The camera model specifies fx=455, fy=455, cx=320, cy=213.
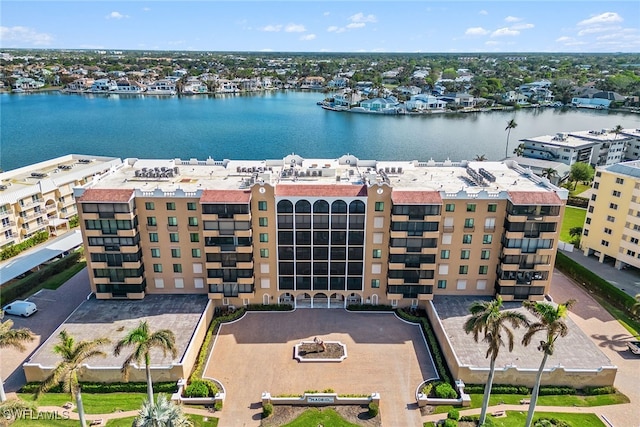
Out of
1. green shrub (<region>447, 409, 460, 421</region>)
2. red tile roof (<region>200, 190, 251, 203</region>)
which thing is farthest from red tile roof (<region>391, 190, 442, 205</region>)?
green shrub (<region>447, 409, 460, 421</region>)

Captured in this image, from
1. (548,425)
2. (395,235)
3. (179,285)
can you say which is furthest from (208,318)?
(548,425)

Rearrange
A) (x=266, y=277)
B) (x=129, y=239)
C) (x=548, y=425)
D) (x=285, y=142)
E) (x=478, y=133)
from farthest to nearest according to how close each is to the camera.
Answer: (x=478, y=133), (x=285, y=142), (x=266, y=277), (x=129, y=239), (x=548, y=425)

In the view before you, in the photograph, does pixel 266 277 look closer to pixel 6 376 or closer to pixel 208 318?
pixel 208 318

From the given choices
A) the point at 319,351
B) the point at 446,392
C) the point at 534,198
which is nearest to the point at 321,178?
the point at 319,351

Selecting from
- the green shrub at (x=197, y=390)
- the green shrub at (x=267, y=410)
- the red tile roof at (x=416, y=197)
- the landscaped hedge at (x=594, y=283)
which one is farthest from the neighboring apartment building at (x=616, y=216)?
the green shrub at (x=197, y=390)

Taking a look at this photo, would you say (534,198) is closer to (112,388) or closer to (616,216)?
(616,216)

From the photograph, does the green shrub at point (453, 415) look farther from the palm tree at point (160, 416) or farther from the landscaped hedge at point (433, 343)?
the palm tree at point (160, 416)
